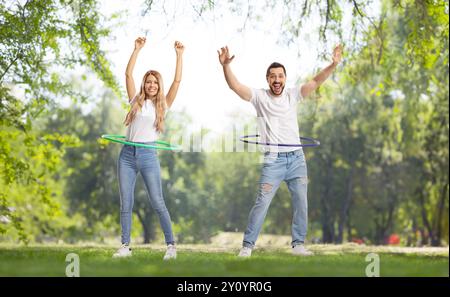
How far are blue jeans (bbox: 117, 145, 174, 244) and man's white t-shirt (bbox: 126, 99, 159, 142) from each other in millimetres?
96

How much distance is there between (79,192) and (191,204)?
564cm

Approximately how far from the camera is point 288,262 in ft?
19.0

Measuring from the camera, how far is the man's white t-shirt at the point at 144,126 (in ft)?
19.1

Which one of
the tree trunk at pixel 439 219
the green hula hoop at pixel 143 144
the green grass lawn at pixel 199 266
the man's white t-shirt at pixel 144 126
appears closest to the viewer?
the green grass lawn at pixel 199 266

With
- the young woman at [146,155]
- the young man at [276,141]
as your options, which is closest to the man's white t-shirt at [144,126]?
the young woman at [146,155]

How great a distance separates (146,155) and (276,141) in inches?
45.4

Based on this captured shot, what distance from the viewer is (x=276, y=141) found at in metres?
5.86

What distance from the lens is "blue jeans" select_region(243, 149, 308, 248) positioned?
5832 millimetres

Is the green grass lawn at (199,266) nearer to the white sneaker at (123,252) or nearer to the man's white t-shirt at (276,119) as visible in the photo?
the white sneaker at (123,252)

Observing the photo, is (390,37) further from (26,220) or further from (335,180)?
(26,220)

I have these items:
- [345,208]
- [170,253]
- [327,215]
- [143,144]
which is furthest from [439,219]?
[143,144]

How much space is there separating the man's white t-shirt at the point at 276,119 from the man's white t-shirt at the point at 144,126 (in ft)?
3.00

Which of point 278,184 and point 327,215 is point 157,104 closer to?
point 278,184
